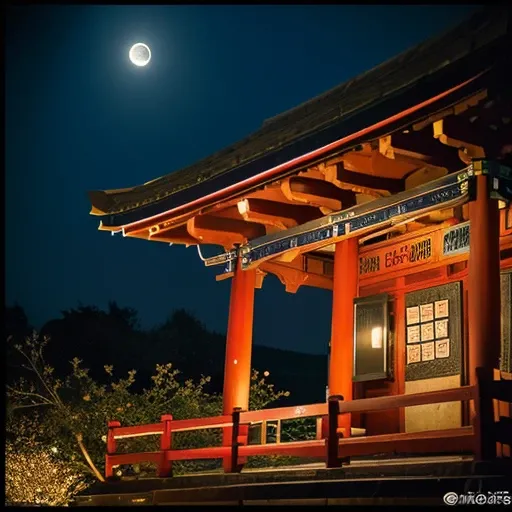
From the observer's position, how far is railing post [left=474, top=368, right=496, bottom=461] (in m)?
8.84

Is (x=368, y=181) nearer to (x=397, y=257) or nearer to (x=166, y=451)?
(x=397, y=257)

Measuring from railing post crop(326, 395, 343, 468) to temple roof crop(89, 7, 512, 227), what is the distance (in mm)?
2873

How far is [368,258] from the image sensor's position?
14.1 metres

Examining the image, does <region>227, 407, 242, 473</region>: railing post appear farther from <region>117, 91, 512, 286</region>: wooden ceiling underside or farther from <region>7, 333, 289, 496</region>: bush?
<region>7, 333, 289, 496</region>: bush

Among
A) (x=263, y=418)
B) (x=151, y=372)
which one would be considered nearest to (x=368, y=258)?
(x=263, y=418)

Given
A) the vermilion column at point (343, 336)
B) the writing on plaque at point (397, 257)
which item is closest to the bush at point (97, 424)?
the writing on plaque at point (397, 257)

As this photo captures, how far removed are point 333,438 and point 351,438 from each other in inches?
12.9

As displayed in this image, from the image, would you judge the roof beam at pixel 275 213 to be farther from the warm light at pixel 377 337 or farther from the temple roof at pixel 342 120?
the warm light at pixel 377 337

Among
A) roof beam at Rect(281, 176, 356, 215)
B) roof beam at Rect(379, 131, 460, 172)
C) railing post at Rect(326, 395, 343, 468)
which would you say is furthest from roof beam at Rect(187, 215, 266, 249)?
railing post at Rect(326, 395, 343, 468)

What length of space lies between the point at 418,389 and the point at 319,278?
3196 millimetres

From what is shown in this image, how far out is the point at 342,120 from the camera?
35.8 feet

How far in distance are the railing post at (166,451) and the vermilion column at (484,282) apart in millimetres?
4463

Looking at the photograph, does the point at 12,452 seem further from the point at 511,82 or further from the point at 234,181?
the point at 511,82

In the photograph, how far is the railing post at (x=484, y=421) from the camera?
8.84m
